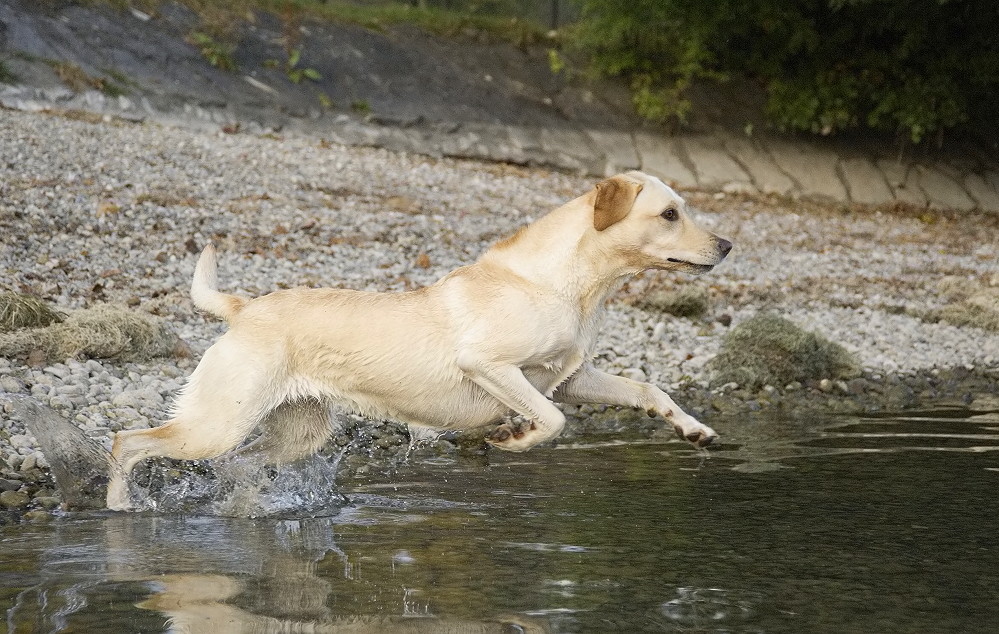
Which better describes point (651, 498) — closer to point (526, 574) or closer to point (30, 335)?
point (526, 574)

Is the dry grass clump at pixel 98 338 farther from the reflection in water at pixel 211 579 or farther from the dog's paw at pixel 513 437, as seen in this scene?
the dog's paw at pixel 513 437

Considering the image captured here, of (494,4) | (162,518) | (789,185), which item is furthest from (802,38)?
(162,518)

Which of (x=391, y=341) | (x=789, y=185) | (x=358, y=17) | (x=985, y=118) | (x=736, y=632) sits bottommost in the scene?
(x=736, y=632)

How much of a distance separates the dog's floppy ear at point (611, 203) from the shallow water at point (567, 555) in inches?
60.9

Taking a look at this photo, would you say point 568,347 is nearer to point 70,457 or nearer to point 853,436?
point 70,457

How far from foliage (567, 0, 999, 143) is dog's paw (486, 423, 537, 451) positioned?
58.8ft

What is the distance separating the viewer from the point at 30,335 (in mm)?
8492

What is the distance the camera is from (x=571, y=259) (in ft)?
20.2

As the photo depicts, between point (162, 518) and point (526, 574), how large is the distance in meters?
2.22

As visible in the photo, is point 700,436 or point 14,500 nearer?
point 700,436

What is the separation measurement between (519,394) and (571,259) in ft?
2.50

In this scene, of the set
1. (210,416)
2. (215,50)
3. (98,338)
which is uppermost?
(215,50)

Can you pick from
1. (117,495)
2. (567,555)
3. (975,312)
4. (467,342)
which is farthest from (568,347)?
(975,312)

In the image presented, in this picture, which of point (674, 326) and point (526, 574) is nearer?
point (526, 574)
